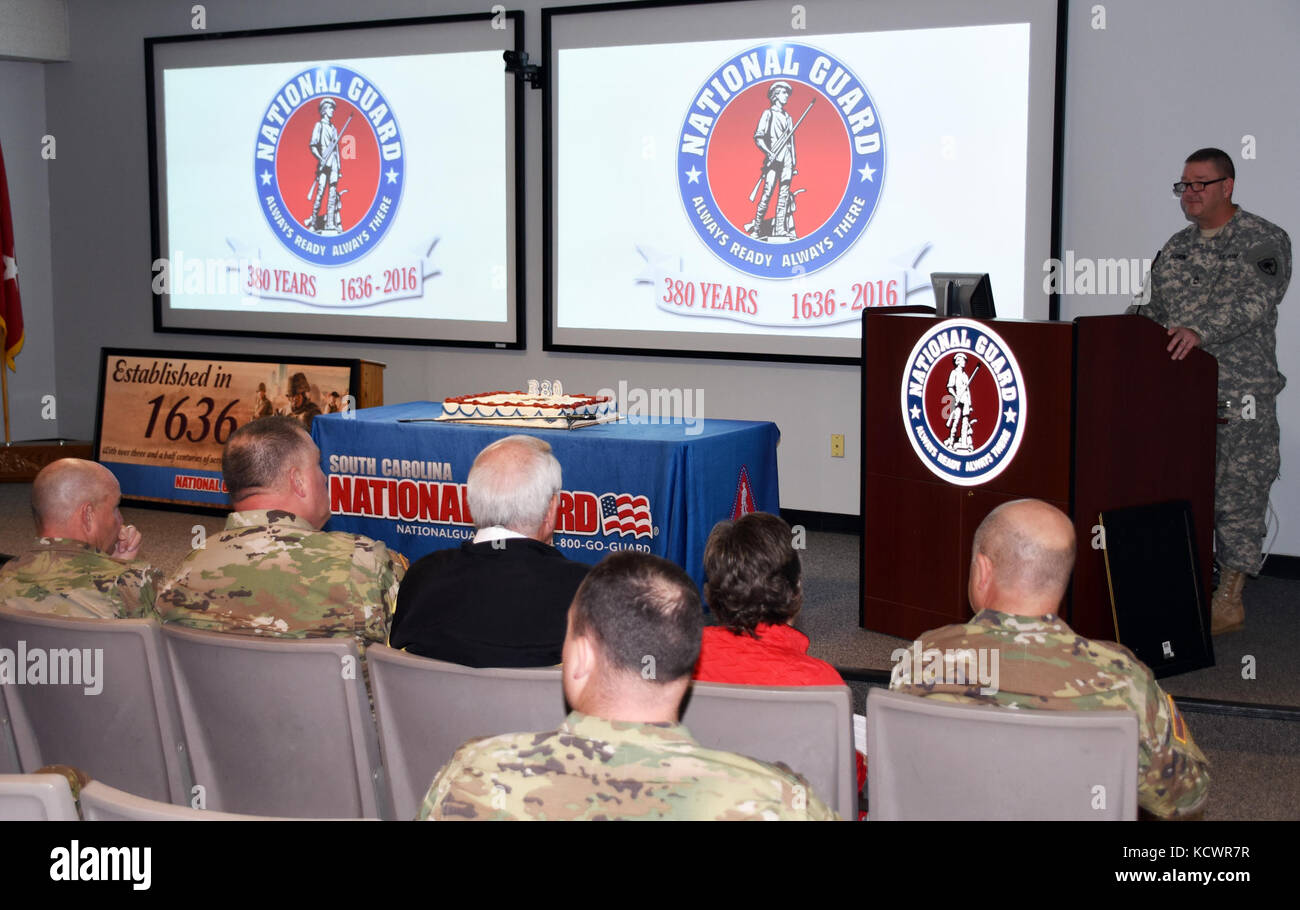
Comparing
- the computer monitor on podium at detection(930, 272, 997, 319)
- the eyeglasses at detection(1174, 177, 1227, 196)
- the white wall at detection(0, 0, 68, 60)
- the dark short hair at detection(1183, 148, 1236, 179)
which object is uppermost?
the white wall at detection(0, 0, 68, 60)

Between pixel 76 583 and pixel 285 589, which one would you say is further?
pixel 76 583

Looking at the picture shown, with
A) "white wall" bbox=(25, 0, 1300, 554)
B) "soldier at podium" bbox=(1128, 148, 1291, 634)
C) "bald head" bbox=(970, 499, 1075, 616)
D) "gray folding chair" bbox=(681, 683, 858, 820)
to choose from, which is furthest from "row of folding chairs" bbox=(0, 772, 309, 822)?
"white wall" bbox=(25, 0, 1300, 554)

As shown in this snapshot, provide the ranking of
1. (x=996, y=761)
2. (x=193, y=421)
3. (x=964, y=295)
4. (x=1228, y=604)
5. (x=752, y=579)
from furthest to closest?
(x=193, y=421) → (x=1228, y=604) → (x=964, y=295) → (x=752, y=579) → (x=996, y=761)

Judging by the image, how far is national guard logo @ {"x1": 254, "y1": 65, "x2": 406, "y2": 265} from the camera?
7.45 m

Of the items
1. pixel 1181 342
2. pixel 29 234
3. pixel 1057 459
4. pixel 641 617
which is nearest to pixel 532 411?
pixel 1057 459

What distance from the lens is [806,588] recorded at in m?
5.50

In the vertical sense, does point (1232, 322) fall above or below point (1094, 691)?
above

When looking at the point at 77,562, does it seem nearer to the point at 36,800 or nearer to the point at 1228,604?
the point at 36,800

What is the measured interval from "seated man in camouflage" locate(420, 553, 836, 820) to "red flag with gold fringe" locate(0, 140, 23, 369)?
26.0 feet

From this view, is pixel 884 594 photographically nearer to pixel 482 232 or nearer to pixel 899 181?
pixel 899 181

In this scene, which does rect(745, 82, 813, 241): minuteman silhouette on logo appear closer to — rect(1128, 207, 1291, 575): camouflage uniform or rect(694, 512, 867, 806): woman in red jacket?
rect(1128, 207, 1291, 575): camouflage uniform

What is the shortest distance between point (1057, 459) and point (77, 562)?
2.86 m

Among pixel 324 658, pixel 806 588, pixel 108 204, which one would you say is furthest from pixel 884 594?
pixel 108 204

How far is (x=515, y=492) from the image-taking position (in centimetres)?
265
